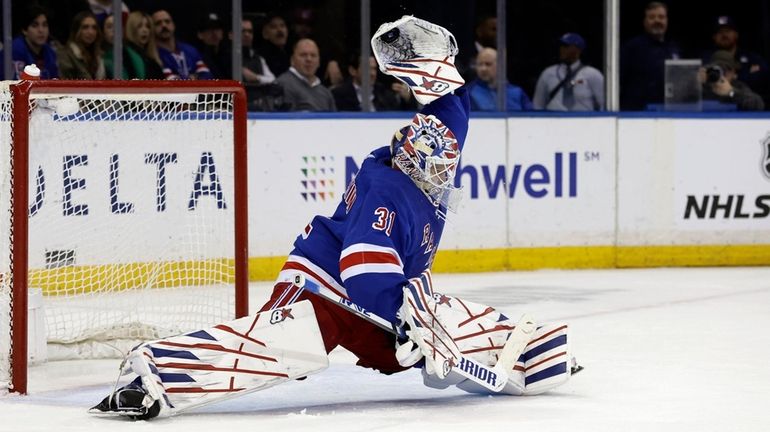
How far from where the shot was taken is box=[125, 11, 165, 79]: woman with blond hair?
804 cm

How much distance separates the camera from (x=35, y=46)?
782cm

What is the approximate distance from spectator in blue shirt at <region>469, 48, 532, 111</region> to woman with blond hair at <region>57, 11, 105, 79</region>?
2.17 metres

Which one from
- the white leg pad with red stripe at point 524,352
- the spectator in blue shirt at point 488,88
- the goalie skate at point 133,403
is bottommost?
the goalie skate at point 133,403

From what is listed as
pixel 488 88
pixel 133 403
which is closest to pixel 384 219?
pixel 133 403

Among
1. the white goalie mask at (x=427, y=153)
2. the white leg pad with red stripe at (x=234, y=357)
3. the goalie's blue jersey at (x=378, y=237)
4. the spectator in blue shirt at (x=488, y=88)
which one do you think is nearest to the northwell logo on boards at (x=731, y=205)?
the spectator in blue shirt at (x=488, y=88)

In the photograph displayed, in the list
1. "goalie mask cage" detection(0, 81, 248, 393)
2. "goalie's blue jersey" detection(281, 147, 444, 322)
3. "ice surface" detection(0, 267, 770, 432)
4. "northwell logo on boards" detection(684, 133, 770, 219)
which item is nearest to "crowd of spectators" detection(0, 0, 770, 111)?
"northwell logo on boards" detection(684, 133, 770, 219)

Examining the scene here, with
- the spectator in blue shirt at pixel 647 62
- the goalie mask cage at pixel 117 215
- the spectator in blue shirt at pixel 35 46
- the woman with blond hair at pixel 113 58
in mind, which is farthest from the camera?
the spectator in blue shirt at pixel 647 62

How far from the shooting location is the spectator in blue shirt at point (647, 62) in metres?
9.16

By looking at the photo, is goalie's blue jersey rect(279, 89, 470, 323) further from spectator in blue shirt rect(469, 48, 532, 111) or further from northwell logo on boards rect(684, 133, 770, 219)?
northwell logo on boards rect(684, 133, 770, 219)

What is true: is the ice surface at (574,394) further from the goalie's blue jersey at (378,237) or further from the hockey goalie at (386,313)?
the goalie's blue jersey at (378,237)

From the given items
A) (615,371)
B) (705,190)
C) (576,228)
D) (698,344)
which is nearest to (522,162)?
(576,228)

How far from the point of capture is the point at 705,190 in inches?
351

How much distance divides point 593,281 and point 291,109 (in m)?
1.87

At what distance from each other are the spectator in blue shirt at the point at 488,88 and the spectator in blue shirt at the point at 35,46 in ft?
7.93
